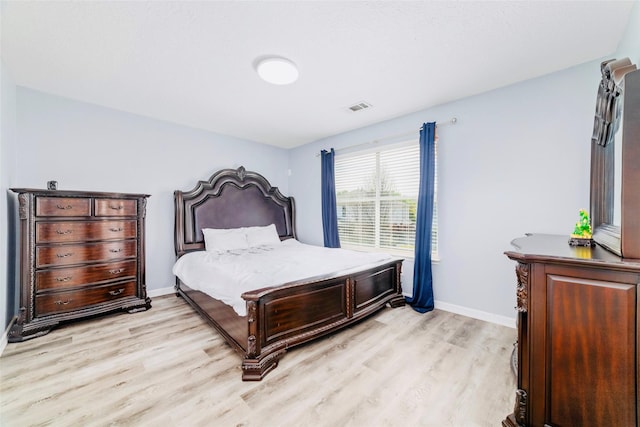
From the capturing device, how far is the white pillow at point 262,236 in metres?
4.07

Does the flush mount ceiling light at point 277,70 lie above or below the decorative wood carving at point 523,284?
above

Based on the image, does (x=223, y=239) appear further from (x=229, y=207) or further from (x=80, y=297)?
(x=80, y=297)

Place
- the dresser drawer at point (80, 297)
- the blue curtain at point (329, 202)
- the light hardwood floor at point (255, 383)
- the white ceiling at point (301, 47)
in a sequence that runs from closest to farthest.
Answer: the light hardwood floor at point (255, 383)
the white ceiling at point (301, 47)
the dresser drawer at point (80, 297)
the blue curtain at point (329, 202)

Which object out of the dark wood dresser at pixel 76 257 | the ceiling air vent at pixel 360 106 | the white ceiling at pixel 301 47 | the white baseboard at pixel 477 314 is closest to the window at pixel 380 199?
the white baseboard at pixel 477 314

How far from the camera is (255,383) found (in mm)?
1833

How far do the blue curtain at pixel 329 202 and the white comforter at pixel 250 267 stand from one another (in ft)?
2.47

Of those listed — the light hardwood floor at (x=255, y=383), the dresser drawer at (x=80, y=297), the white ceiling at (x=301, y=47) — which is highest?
the white ceiling at (x=301, y=47)

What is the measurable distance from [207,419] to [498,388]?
6.16 ft

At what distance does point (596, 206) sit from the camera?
1938 millimetres

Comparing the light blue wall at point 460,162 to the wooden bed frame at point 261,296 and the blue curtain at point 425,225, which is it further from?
the wooden bed frame at point 261,296

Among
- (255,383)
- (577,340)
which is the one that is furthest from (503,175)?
(255,383)

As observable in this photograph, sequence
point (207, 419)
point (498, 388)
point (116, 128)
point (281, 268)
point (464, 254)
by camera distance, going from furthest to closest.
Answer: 1. point (116, 128)
2. point (464, 254)
3. point (281, 268)
4. point (498, 388)
5. point (207, 419)

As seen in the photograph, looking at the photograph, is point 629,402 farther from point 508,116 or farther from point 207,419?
point 508,116

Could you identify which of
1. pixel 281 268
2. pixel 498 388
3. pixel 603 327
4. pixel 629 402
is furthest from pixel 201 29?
pixel 498 388
